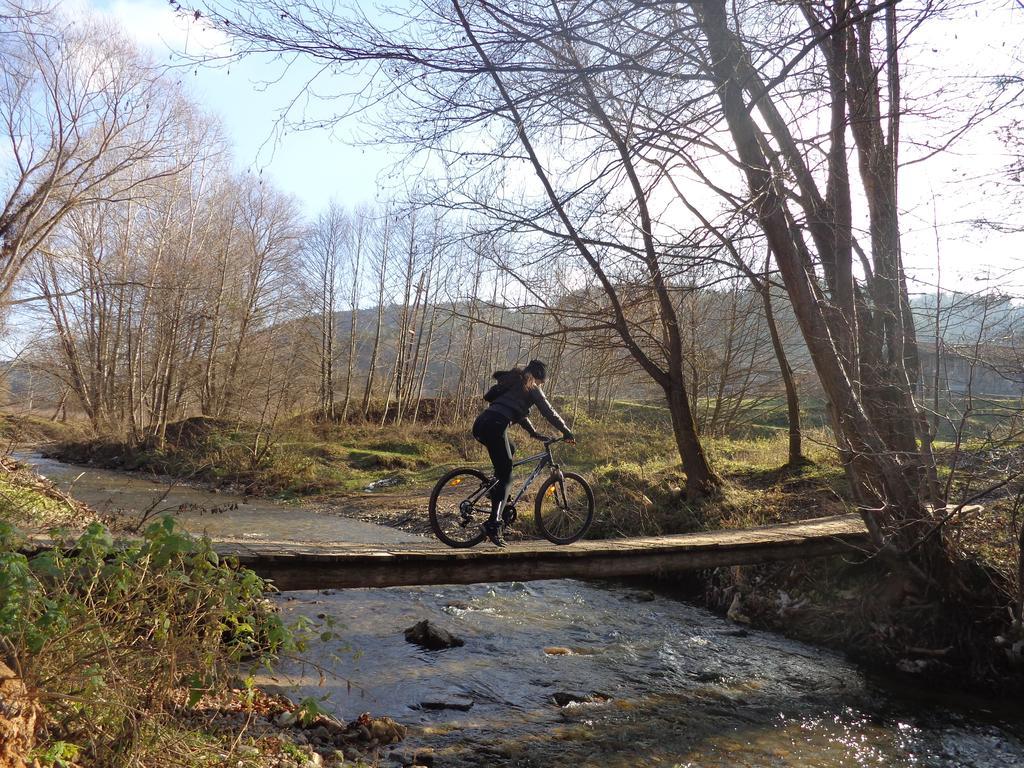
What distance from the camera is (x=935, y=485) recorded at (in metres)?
6.38

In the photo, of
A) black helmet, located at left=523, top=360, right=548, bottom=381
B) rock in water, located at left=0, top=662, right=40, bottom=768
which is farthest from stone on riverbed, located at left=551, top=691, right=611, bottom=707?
rock in water, located at left=0, top=662, right=40, bottom=768

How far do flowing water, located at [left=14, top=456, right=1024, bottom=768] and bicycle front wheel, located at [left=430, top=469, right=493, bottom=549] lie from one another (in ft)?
3.35

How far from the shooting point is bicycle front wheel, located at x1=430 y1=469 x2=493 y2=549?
677cm

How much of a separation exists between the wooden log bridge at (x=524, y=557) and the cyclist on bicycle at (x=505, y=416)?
0.45 m

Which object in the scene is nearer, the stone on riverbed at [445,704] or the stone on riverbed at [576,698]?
the stone on riverbed at [445,704]

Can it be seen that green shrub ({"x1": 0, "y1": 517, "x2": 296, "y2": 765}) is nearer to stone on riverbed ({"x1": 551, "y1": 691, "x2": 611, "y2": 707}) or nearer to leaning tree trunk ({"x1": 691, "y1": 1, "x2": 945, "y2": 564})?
stone on riverbed ({"x1": 551, "y1": 691, "x2": 611, "y2": 707})

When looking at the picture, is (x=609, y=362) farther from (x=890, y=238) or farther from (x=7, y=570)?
(x=7, y=570)

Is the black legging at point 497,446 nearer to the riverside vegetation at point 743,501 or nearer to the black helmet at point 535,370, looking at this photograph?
the black helmet at point 535,370

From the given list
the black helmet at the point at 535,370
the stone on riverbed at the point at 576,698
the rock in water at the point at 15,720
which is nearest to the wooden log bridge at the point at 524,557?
the stone on riverbed at the point at 576,698

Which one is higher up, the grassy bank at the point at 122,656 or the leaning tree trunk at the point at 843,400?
the leaning tree trunk at the point at 843,400

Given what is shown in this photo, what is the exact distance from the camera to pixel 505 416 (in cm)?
654

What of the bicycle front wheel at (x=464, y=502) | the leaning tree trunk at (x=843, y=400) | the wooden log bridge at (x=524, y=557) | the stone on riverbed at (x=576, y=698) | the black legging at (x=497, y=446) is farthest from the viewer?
the bicycle front wheel at (x=464, y=502)

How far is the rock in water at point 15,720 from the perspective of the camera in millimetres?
2244

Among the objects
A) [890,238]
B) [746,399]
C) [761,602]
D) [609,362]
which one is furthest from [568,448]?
[890,238]
